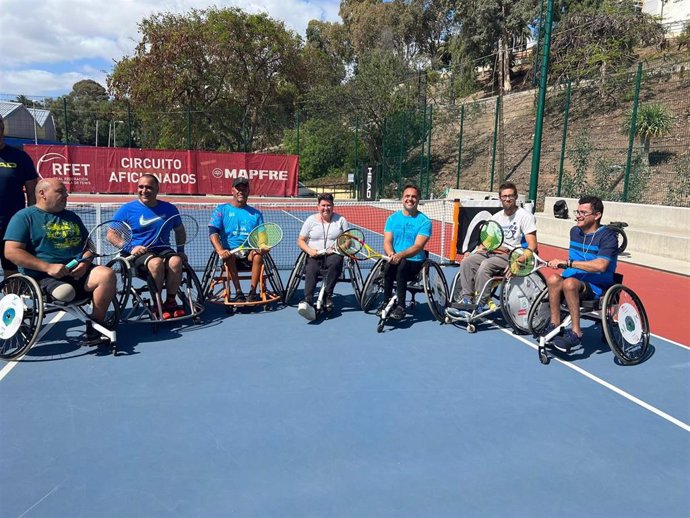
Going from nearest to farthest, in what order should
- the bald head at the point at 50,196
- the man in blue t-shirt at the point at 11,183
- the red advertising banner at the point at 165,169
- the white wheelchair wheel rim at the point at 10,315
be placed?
the white wheelchair wheel rim at the point at 10,315 < the bald head at the point at 50,196 < the man in blue t-shirt at the point at 11,183 < the red advertising banner at the point at 165,169

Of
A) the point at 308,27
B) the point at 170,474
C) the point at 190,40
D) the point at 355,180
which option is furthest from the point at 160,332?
the point at 308,27

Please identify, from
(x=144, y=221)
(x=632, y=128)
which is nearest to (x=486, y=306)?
(x=144, y=221)

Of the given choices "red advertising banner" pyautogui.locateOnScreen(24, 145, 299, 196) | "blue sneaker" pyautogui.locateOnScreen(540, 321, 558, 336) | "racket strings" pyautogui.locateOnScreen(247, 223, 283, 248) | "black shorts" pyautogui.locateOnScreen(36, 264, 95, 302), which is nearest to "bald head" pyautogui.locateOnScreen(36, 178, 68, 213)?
"black shorts" pyautogui.locateOnScreen(36, 264, 95, 302)

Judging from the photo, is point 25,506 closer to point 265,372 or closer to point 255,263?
point 265,372

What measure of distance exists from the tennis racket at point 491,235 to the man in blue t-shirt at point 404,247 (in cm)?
53

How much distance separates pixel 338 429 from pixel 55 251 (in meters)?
2.67

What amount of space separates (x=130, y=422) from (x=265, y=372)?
1054 mm

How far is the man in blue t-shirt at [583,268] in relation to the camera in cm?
405

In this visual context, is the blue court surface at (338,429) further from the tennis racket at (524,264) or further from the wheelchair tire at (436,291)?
the tennis racket at (524,264)

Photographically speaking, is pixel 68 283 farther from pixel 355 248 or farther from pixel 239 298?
pixel 355 248

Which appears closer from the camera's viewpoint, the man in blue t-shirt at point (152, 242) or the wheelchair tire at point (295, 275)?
the man in blue t-shirt at point (152, 242)

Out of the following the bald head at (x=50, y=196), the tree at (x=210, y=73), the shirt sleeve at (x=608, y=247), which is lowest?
the shirt sleeve at (x=608, y=247)

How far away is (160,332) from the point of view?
4727 millimetres

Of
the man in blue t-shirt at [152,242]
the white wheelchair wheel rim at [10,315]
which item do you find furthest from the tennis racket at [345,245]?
the white wheelchair wheel rim at [10,315]
